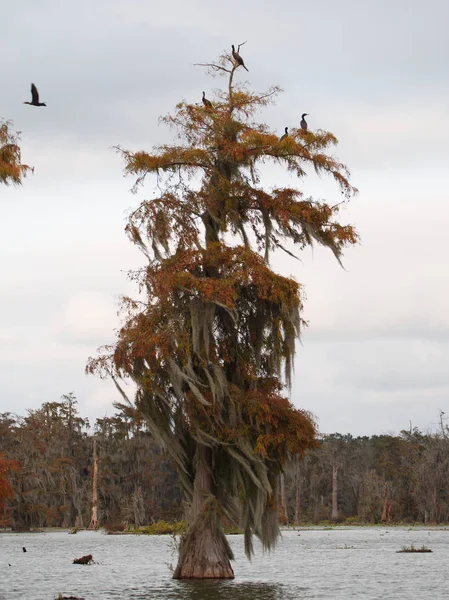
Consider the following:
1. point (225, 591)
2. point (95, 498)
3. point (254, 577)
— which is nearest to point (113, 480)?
point (95, 498)

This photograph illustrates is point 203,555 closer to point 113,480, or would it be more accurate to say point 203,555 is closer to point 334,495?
point 113,480

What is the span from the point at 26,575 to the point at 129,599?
1047 cm

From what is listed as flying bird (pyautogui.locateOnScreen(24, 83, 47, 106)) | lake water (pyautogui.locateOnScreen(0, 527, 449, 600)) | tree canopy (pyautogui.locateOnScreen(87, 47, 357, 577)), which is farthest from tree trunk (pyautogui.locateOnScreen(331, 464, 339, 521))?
flying bird (pyautogui.locateOnScreen(24, 83, 47, 106))

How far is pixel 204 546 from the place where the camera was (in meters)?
24.8

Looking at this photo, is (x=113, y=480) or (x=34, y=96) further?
(x=113, y=480)

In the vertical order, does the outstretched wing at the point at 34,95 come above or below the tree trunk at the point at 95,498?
above

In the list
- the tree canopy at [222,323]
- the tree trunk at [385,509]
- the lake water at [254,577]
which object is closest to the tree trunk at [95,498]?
the tree trunk at [385,509]

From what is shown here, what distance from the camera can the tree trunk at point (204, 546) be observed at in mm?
24734

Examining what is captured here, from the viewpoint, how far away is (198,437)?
82.3 feet

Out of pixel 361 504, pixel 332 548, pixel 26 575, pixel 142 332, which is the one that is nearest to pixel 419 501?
pixel 361 504

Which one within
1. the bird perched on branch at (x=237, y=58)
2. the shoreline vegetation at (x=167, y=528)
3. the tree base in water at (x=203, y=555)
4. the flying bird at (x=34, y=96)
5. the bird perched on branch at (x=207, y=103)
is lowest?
the tree base in water at (x=203, y=555)

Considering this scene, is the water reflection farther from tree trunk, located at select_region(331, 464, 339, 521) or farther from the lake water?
tree trunk, located at select_region(331, 464, 339, 521)

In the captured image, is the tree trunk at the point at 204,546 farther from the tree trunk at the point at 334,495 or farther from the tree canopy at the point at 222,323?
the tree trunk at the point at 334,495

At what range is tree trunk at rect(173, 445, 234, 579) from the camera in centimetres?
2473
